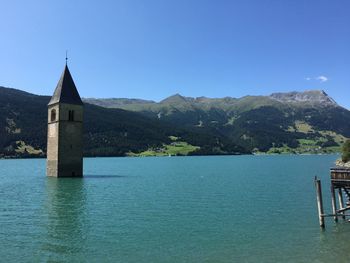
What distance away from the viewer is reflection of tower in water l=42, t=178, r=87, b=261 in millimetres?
25109

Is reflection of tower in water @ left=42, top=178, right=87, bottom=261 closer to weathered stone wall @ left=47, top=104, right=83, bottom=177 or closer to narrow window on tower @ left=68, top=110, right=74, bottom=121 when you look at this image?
weathered stone wall @ left=47, top=104, right=83, bottom=177

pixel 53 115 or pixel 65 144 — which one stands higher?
pixel 53 115

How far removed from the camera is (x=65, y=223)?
3381 cm

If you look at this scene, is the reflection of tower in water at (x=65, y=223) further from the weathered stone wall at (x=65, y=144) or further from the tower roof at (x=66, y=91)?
the tower roof at (x=66, y=91)

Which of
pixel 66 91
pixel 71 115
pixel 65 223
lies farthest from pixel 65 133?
pixel 65 223

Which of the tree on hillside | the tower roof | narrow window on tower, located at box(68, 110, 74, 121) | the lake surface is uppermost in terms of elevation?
the tower roof

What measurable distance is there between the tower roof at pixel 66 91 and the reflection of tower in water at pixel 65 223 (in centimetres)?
2548

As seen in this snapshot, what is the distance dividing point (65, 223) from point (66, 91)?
52.0 m

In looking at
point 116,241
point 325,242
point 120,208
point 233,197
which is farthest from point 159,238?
point 233,197

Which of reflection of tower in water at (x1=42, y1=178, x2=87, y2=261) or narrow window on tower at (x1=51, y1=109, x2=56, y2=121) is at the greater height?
narrow window on tower at (x1=51, y1=109, x2=56, y2=121)

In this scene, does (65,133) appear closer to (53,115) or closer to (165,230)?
(53,115)

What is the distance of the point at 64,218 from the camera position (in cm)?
3619

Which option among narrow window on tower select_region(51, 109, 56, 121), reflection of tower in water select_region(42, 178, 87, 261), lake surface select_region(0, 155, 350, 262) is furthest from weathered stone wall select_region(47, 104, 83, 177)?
lake surface select_region(0, 155, 350, 262)

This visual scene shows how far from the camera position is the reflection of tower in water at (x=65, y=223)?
25.1 m
